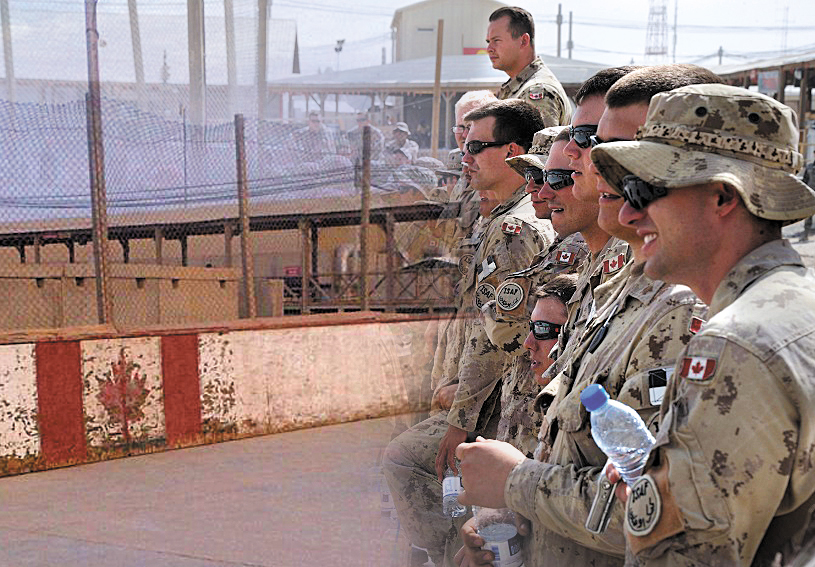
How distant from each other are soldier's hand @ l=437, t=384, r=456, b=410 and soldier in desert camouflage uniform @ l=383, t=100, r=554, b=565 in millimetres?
58

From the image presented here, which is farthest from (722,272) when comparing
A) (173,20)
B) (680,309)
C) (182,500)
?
(173,20)

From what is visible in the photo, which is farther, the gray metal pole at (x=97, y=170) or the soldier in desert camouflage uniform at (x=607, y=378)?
the gray metal pole at (x=97, y=170)

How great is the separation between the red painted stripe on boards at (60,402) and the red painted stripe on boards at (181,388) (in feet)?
2.18

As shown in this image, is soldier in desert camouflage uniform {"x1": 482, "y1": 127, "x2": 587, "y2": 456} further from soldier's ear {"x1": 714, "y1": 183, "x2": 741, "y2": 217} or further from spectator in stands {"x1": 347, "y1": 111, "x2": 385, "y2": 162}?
spectator in stands {"x1": 347, "y1": 111, "x2": 385, "y2": 162}

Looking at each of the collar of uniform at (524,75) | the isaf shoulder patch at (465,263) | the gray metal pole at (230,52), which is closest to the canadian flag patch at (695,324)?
the isaf shoulder patch at (465,263)

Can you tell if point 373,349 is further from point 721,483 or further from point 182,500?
point 721,483

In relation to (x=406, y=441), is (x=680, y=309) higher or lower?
higher

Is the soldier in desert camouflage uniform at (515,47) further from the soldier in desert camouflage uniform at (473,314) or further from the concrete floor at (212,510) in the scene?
the concrete floor at (212,510)

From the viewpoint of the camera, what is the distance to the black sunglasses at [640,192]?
5.36ft

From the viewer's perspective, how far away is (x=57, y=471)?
7082 millimetres

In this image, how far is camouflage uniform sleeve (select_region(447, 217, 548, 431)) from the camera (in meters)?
3.55

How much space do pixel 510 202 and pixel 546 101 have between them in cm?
126

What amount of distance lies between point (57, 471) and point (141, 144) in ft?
9.45

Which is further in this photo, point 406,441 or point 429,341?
point 429,341
